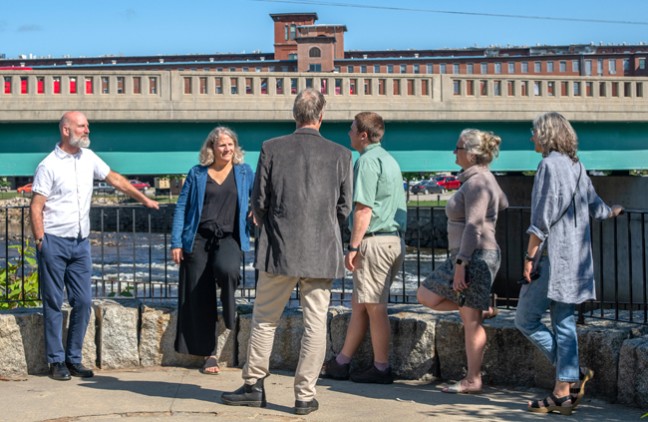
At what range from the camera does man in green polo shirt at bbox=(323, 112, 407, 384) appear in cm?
689

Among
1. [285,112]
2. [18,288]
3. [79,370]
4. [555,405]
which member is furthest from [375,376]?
[285,112]

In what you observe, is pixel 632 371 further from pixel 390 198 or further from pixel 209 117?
pixel 209 117

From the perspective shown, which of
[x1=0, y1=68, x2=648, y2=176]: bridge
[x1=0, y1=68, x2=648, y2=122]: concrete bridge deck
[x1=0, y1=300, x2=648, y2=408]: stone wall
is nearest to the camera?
[x1=0, y1=300, x2=648, y2=408]: stone wall

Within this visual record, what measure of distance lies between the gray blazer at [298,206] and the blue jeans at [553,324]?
1183 millimetres

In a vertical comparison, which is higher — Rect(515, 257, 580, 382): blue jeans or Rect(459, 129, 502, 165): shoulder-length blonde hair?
Rect(459, 129, 502, 165): shoulder-length blonde hair

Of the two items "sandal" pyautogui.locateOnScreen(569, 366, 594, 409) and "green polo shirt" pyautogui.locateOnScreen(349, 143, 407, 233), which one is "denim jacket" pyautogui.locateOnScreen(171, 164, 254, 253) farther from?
"sandal" pyautogui.locateOnScreen(569, 366, 594, 409)

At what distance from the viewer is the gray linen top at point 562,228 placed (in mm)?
6125

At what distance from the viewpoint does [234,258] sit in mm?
7223

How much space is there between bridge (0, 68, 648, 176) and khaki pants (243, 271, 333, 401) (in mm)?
17215

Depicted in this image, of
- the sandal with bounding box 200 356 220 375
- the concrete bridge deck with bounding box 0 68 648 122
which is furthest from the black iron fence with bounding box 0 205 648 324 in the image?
the concrete bridge deck with bounding box 0 68 648 122

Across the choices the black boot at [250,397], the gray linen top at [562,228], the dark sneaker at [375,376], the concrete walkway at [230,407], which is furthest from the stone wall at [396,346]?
the black boot at [250,397]

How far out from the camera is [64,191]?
7191 mm

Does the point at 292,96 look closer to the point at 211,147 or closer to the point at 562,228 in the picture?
the point at 211,147

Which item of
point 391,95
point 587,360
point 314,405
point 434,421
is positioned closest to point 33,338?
point 314,405
